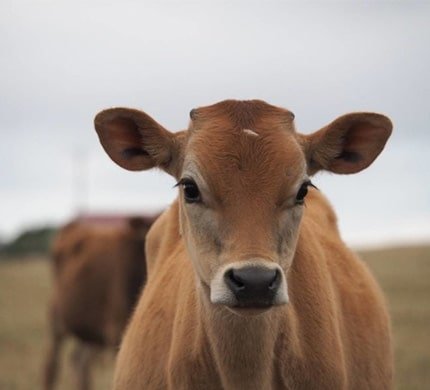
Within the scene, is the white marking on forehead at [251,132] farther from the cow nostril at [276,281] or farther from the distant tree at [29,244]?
the distant tree at [29,244]

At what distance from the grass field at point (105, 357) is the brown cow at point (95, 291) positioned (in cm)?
48

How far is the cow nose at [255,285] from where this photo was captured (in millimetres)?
5281

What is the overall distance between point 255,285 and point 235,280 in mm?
126

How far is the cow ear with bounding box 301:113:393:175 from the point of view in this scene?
6301 millimetres

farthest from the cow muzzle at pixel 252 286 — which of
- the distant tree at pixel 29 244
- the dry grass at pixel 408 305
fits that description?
the distant tree at pixel 29 244

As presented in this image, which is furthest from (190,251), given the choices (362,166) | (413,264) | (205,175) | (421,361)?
(413,264)

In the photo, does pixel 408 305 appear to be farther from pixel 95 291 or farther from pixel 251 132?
pixel 251 132

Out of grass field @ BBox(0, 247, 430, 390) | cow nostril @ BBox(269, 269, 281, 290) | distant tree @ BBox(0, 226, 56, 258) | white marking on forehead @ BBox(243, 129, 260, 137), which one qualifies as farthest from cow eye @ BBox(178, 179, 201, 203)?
distant tree @ BBox(0, 226, 56, 258)

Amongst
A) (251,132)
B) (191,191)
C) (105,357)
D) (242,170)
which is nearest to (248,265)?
(242,170)

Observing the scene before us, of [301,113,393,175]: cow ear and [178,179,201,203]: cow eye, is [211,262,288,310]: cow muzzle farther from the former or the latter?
[301,113,393,175]: cow ear

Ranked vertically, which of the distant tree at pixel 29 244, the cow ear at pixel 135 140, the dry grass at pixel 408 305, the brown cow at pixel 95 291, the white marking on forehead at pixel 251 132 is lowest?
the distant tree at pixel 29 244

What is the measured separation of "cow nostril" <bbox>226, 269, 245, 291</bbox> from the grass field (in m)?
8.20

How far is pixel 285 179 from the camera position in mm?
5832

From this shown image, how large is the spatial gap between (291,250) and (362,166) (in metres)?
0.82
